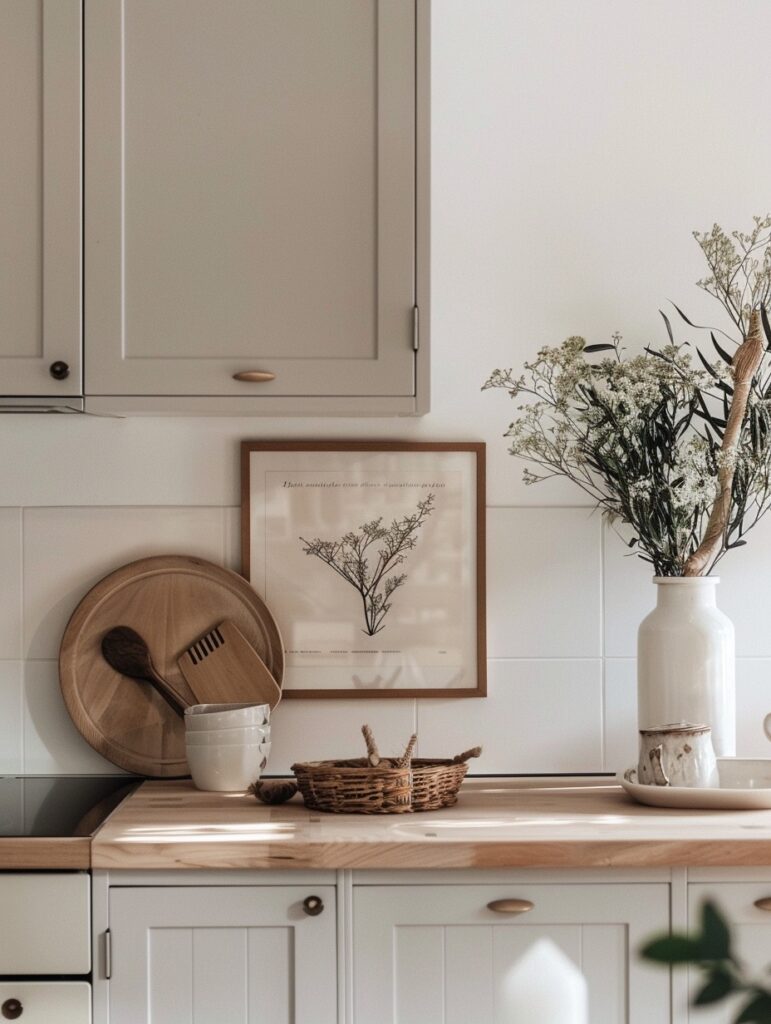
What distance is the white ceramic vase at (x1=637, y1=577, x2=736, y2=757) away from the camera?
196 cm

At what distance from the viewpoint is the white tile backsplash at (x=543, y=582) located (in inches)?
87.0

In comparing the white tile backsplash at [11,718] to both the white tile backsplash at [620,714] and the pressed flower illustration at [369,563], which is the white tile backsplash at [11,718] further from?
the white tile backsplash at [620,714]

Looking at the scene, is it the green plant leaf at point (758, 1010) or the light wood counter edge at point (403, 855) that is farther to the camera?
the light wood counter edge at point (403, 855)

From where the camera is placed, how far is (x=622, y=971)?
1.61 metres

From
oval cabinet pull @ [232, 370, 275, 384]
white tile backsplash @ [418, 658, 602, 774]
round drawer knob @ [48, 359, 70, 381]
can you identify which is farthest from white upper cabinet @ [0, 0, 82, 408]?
white tile backsplash @ [418, 658, 602, 774]

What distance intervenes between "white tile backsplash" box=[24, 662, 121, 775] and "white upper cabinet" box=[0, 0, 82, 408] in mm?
599

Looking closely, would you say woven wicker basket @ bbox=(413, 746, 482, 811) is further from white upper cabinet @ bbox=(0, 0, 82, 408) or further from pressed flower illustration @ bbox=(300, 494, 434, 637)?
white upper cabinet @ bbox=(0, 0, 82, 408)

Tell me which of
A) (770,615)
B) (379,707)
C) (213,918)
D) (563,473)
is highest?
(563,473)

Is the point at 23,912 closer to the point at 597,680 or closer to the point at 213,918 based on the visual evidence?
the point at 213,918

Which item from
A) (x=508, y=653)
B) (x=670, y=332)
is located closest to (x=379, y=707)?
(x=508, y=653)

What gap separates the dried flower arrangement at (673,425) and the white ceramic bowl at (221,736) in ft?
2.25

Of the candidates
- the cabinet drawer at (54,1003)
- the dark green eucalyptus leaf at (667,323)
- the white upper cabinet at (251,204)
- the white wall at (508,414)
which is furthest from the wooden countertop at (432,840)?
the dark green eucalyptus leaf at (667,323)

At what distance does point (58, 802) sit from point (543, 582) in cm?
98

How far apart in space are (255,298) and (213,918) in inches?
37.9
